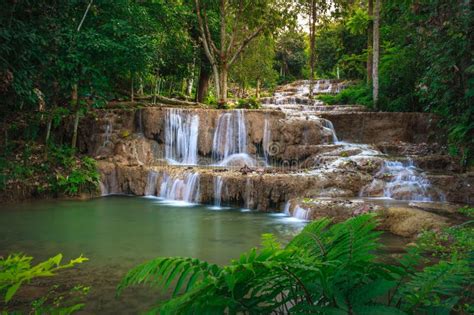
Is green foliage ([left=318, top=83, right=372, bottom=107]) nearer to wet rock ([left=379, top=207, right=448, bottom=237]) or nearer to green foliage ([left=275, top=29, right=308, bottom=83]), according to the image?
wet rock ([left=379, top=207, right=448, bottom=237])

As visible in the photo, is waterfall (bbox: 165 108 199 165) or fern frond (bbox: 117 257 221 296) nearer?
fern frond (bbox: 117 257 221 296)

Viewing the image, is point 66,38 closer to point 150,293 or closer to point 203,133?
point 203,133

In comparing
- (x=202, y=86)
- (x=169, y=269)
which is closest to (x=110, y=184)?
(x=202, y=86)

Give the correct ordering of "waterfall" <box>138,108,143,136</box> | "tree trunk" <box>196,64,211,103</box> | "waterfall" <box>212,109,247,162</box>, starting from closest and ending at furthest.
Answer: "waterfall" <box>212,109,247,162</box> → "waterfall" <box>138,108,143,136</box> → "tree trunk" <box>196,64,211,103</box>

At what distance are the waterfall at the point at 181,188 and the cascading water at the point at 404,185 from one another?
4.37 metres

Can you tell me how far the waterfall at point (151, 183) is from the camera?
1158cm

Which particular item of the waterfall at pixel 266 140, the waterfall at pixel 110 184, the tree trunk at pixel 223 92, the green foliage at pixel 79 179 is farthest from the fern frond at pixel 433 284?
the tree trunk at pixel 223 92

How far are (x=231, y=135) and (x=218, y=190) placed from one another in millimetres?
3905

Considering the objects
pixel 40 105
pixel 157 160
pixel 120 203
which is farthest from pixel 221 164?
pixel 40 105

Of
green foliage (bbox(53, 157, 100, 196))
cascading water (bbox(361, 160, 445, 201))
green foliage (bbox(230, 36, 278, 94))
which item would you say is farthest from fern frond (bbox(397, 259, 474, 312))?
green foliage (bbox(230, 36, 278, 94))

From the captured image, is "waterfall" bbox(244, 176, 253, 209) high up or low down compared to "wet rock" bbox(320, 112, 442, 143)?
down

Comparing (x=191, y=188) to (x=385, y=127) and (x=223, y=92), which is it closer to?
(x=223, y=92)

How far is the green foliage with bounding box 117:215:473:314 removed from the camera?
147 centimetres

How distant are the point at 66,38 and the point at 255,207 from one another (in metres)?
6.16
